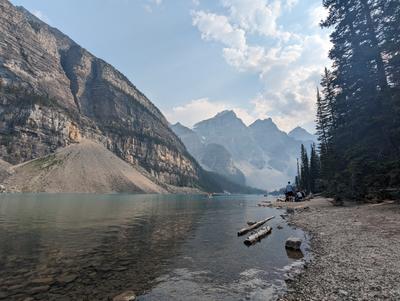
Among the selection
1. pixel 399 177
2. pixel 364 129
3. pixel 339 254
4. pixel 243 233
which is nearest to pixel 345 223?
pixel 399 177

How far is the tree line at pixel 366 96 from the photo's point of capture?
34.3m

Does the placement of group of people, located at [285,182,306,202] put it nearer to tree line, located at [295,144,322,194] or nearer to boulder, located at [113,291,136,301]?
tree line, located at [295,144,322,194]

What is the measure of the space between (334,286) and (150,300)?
8107 mm

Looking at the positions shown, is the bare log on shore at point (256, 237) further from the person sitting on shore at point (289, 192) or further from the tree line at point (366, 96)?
the person sitting on shore at point (289, 192)

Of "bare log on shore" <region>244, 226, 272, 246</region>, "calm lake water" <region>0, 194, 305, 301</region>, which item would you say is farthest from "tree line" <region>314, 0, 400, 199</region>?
"calm lake water" <region>0, 194, 305, 301</region>

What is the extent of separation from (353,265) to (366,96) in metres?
35.0

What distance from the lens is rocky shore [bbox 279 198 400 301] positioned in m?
11.6

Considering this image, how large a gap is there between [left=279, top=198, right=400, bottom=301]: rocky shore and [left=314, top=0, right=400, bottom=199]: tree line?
10838 mm

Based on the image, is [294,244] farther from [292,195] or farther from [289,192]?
[292,195]

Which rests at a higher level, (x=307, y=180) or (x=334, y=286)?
(x=307, y=180)

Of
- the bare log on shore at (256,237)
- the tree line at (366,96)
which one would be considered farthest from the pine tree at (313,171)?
the bare log on shore at (256,237)

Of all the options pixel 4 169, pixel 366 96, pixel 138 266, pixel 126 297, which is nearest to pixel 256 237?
pixel 138 266

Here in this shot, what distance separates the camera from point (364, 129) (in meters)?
41.4

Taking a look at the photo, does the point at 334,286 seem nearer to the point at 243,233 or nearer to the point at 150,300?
the point at 150,300
